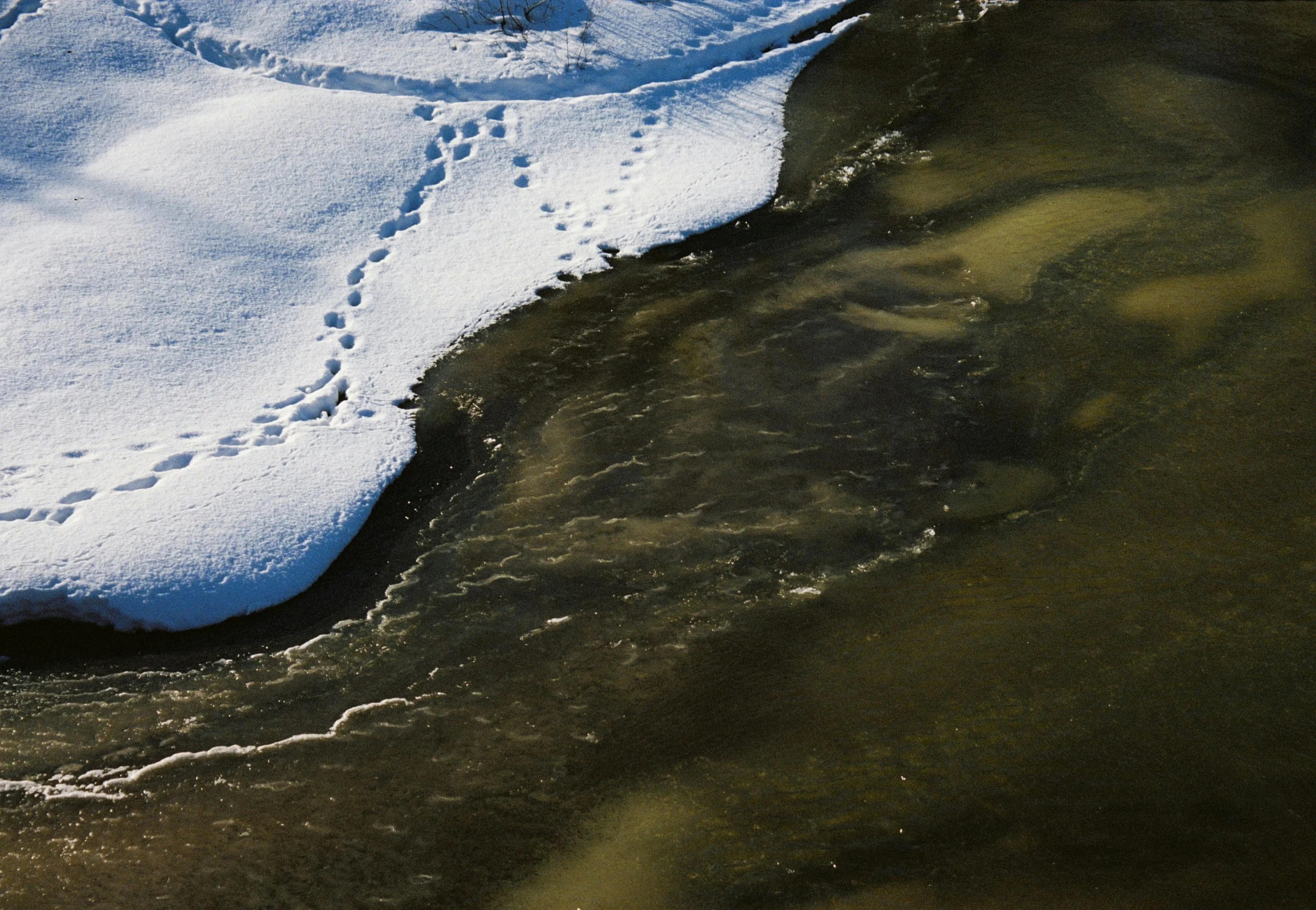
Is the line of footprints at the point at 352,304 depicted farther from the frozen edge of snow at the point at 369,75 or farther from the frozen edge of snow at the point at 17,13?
the frozen edge of snow at the point at 17,13

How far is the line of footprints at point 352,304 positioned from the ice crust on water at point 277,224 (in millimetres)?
16

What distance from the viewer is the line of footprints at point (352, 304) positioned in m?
4.44

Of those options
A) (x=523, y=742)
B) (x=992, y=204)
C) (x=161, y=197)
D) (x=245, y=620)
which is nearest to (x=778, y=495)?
(x=523, y=742)

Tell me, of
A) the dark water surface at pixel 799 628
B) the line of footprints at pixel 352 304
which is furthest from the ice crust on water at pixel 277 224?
the dark water surface at pixel 799 628

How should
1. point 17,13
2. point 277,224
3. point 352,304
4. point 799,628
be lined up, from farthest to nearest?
point 17,13, point 277,224, point 352,304, point 799,628

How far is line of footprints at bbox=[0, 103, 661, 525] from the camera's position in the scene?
14.6ft

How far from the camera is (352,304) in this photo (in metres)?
5.54

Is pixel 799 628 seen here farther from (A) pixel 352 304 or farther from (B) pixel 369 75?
(B) pixel 369 75

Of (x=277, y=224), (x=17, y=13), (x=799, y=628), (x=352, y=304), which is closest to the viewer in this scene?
(x=799, y=628)

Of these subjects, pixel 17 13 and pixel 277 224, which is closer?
pixel 277 224

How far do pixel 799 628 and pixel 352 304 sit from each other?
3.07 m

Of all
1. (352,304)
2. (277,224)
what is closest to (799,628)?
(352,304)

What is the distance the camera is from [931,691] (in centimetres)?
371

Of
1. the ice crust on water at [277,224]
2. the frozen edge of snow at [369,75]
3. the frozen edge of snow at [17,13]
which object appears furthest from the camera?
the frozen edge of snow at [369,75]
